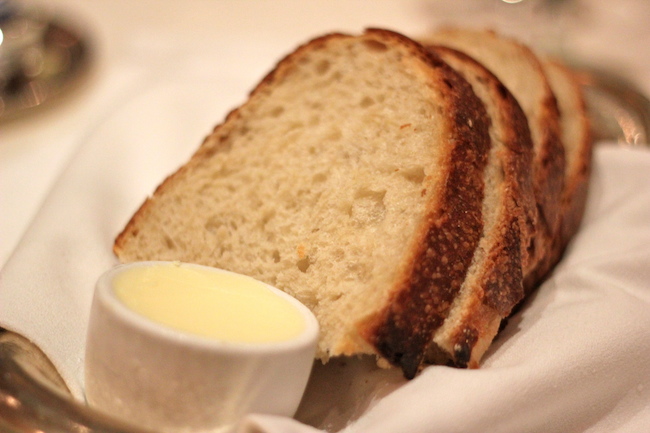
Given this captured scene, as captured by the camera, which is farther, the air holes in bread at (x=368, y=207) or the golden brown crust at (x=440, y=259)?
the air holes in bread at (x=368, y=207)

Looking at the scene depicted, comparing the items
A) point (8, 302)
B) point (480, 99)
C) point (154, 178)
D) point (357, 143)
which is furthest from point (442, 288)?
point (154, 178)

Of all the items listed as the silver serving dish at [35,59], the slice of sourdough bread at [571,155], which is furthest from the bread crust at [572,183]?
the silver serving dish at [35,59]

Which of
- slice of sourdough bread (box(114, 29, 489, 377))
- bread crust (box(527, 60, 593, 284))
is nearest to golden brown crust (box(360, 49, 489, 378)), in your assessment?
slice of sourdough bread (box(114, 29, 489, 377))

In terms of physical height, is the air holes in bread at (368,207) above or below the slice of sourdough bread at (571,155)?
above

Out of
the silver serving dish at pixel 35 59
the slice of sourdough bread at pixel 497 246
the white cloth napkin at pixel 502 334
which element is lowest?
the white cloth napkin at pixel 502 334

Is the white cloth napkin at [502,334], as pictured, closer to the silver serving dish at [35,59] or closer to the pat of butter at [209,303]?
the pat of butter at [209,303]

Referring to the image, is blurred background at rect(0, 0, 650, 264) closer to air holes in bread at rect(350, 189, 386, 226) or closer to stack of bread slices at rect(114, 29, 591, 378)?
stack of bread slices at rect(114, 29, 591, 378)

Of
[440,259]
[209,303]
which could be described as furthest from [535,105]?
[209,303]

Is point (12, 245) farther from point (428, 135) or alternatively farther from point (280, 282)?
point (428, 135)
